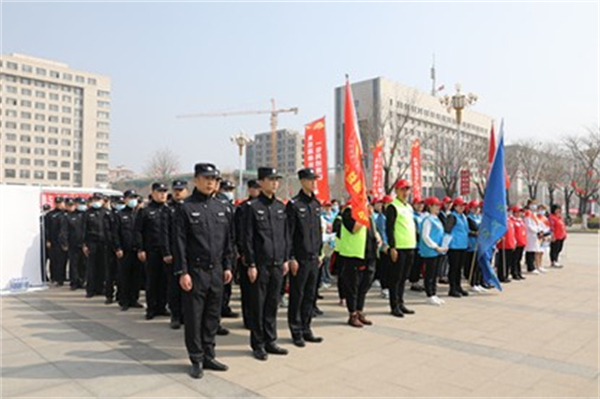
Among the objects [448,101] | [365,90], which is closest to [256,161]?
[365,90]

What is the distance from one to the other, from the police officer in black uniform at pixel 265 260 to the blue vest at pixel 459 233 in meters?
4.51

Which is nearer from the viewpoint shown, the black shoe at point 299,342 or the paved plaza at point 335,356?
the paved plaza at point 335,356

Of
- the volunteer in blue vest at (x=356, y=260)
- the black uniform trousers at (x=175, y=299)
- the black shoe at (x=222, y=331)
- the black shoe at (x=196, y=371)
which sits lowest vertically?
the black shoe at (x=222, y=331)

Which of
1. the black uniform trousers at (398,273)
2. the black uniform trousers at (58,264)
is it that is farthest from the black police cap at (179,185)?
the black uniform trousers at (58,264)

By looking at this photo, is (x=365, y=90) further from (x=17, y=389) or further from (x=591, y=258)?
(x=17, y=389)

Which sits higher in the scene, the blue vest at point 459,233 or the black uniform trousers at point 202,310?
the blue vest at point 459,233

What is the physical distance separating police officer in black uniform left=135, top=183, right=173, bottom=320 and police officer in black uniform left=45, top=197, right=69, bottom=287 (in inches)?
156

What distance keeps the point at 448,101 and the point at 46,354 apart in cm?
2059

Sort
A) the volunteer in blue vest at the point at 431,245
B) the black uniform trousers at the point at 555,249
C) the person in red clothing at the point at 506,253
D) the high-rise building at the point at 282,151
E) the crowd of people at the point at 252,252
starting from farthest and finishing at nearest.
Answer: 1. the high-rise building at the point at 282,151
2. the black uniform trousers at the point at 555,249
3. the person in red clothing at the point at 506,253
4. the volunteer in blue vest at the point at 431,245
5. the crowd of people at the point at 252,252

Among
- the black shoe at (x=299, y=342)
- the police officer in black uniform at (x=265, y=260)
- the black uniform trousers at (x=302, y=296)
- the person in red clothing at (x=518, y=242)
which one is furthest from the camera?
the person in red clothing at (x=518, y=242)

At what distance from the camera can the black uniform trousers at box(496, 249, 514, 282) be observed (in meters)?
10.1

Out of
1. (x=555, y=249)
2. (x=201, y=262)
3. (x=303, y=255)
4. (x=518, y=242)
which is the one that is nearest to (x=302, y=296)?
(x=303, y=255)

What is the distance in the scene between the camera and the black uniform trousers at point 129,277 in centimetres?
727

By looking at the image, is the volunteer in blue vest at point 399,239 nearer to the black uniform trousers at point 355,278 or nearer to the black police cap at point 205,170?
the black uniform trousers at point 355,278
